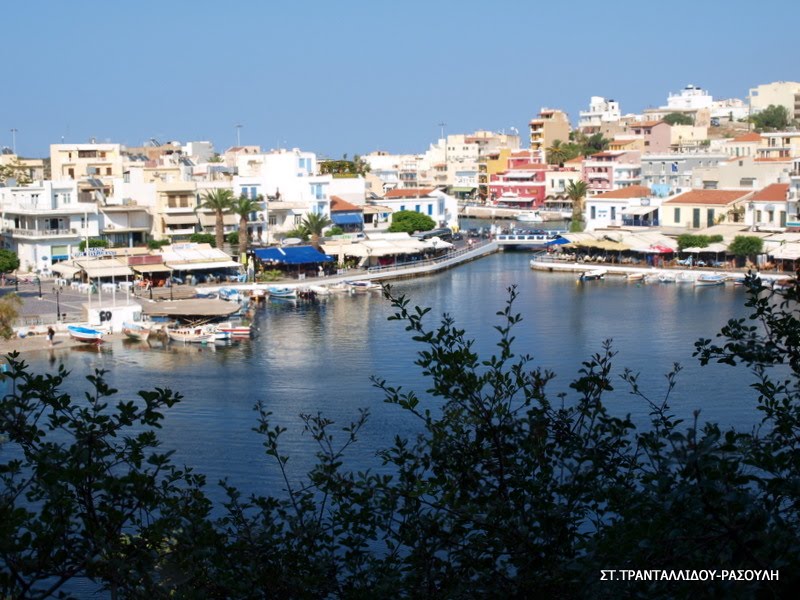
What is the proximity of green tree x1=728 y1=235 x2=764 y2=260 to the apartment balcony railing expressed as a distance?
53.8 ft

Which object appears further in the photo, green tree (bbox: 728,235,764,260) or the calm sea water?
green tree (bbox: 728,235,764,260)

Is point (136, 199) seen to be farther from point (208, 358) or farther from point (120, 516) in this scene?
point (120, 516)

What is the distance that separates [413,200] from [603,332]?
19.5 m

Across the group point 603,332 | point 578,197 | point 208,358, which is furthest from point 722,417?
point 578,197

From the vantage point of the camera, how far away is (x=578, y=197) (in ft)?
135

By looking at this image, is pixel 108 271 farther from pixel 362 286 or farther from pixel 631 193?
pixel 631 193

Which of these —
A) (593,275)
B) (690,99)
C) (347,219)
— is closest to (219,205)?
(347,219)

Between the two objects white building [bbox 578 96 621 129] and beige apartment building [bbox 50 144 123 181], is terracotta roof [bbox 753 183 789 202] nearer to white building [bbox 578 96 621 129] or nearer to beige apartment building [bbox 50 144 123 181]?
beige apartment building [bbox 50 144 123 181]

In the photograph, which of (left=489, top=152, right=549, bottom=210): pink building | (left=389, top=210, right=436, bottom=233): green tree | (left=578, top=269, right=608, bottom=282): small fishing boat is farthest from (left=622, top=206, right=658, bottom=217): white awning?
(left=489, top=152, right=549, bottom=210): pink building

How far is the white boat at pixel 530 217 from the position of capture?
4591cm

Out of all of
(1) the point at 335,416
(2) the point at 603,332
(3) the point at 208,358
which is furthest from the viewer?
(2) the point at 603,332

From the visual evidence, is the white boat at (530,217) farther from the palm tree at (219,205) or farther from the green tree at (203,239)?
the green tree at (203,239)

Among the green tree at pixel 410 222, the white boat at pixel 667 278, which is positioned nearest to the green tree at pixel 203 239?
the green tree at pixel 410 222

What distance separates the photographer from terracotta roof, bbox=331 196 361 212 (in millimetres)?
34094
